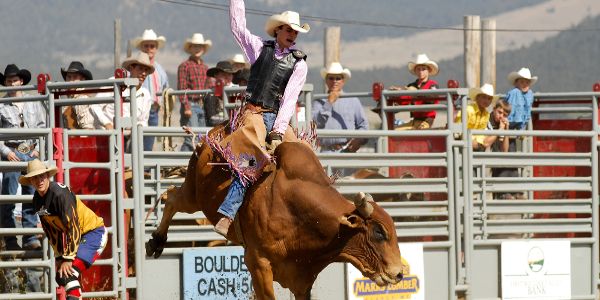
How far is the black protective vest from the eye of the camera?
456 inches

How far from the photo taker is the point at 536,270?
15336 mm

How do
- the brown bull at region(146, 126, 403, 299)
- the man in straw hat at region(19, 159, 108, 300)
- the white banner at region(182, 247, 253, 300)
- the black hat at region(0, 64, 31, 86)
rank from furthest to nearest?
the black hat at region(0, 64, 31, 86)
the white banner at region(182, 247, 253, 300)
the man in straw hat at region(19, 159, 108, 300)
the brown bull at region(146, 126, 403, 299)

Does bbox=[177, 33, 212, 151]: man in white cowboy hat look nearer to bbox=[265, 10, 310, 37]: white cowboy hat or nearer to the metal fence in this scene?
the metal fence

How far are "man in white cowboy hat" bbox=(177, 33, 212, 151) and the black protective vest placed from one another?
5.07m

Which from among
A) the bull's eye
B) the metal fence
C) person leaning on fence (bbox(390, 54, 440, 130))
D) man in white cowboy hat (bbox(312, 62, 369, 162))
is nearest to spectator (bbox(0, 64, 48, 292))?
the metal fence

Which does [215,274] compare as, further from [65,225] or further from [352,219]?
[352,219]

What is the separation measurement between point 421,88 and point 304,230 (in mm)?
6269

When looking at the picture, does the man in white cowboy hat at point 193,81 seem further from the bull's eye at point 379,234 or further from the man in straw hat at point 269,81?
the bull's eye at point 379,234

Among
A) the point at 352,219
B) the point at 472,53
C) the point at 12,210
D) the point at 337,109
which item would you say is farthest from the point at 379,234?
the point at 472,53

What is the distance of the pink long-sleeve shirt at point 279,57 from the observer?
11578 mm

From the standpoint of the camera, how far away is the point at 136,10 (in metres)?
120

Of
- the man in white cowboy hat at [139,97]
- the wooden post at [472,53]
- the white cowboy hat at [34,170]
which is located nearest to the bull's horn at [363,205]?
the white cowboy hat at [34,170]

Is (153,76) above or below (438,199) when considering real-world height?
above

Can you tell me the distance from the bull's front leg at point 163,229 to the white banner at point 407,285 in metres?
2.72
